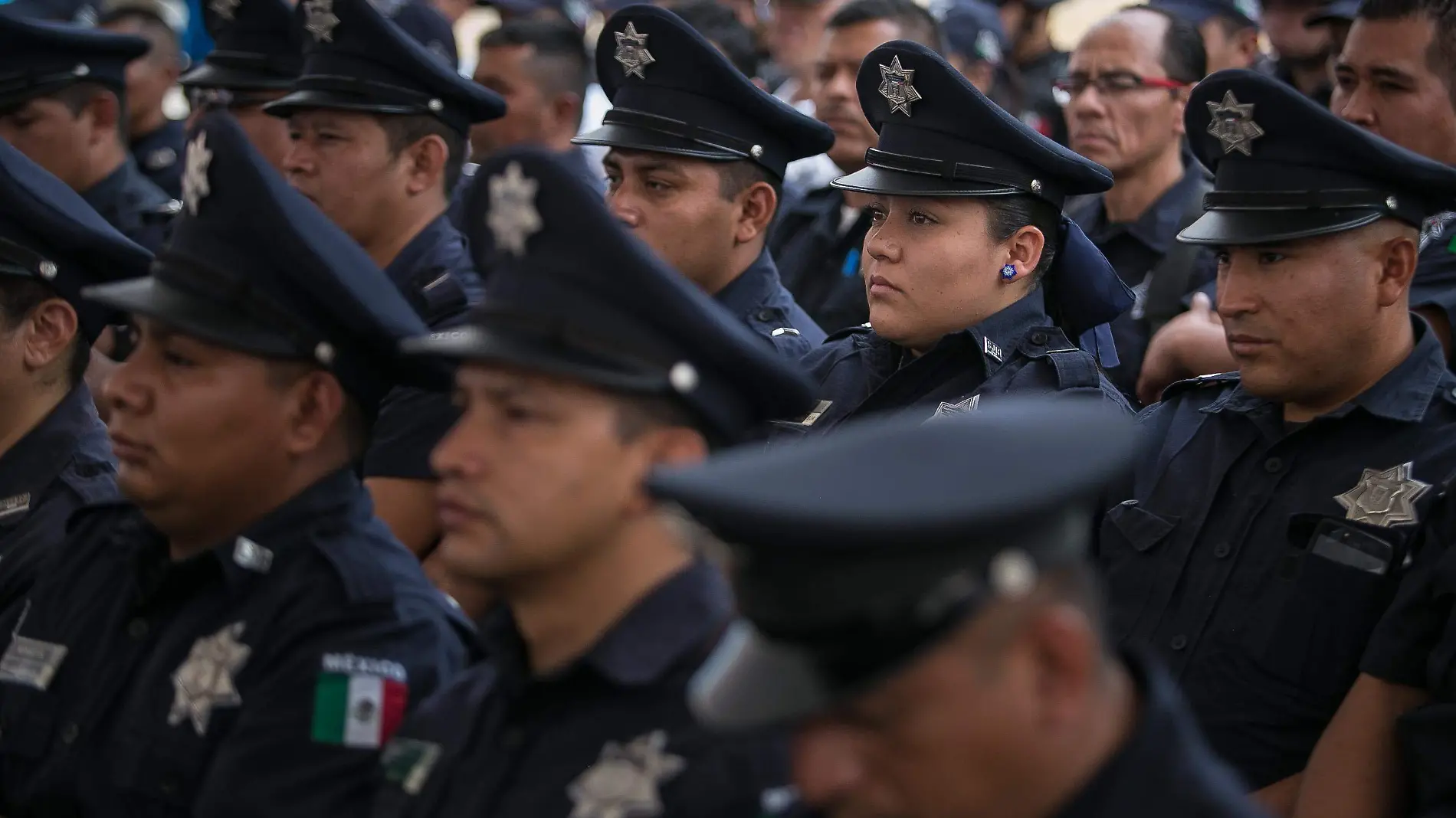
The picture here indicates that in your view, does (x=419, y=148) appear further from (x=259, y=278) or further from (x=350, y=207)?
(x=259, y=278)

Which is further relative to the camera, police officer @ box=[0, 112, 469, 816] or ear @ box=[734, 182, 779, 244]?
ear @ box=[734, 182, 779, 244]

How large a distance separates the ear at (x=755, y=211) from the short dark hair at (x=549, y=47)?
2.61 meters

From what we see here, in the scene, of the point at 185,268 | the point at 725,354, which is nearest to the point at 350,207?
the point at 185,268

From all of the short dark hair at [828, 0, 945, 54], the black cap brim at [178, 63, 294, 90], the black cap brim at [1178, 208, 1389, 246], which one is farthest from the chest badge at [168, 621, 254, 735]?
the short dark hair at [828, 0, 945, 54]

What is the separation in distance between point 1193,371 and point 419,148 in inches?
89.8

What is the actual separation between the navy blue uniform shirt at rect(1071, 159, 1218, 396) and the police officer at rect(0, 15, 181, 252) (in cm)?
328

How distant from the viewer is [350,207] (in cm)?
522

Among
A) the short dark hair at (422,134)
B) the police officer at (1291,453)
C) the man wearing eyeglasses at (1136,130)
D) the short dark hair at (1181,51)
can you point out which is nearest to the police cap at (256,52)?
the short dark hair at (422,134)

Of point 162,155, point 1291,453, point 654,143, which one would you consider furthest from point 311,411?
point 162,155

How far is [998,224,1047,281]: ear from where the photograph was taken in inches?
177

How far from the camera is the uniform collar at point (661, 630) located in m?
2.46

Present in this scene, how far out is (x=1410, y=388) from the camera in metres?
3.68

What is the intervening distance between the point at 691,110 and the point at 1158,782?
3.58 meters

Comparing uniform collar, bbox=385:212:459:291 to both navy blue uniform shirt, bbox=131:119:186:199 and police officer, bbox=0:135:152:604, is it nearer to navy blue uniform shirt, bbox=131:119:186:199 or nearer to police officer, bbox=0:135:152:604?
police officer, bbox=0:135:152:604
